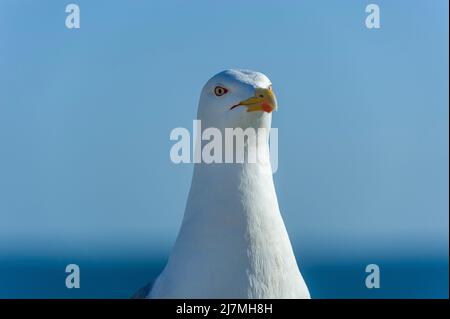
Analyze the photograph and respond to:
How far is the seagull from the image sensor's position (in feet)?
24.0

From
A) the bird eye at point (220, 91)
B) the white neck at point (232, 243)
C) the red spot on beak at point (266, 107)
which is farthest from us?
the bird eye at point (220, 91)

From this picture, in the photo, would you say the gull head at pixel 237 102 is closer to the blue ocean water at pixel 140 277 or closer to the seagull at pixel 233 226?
the seagull at pixel 233 226

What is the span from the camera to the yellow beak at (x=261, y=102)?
757 cm

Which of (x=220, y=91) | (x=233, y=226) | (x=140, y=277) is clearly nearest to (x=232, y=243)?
(x=233, y=226)

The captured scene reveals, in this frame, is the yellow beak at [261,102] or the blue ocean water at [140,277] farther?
the blue ocean water at [140,277]

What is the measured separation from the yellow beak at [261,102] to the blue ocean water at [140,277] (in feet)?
16.4

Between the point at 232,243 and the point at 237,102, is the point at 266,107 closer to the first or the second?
the point at 237,102

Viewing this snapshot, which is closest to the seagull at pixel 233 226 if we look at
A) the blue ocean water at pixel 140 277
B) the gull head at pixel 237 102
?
the gull head at pixel 237 102

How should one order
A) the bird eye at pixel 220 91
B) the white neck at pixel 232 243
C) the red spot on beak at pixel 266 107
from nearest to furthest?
the white neck at pixel 232 243, the red spot on beak at pixel 266 107, the bird eye at pixel 220 91

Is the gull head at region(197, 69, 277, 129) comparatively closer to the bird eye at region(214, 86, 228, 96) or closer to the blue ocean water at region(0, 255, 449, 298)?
the bird eye at region(214, 86, 228, 96)

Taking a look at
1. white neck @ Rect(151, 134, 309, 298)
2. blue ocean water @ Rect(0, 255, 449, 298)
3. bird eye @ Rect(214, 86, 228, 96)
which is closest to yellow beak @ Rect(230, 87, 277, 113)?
bird eye @ Rect(214, 86, 228, 96)

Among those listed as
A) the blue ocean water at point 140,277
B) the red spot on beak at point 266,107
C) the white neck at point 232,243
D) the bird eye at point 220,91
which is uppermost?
the blue ocean water at point 140,277

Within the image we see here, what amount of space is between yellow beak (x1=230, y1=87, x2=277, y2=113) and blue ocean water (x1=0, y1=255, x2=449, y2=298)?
5.01 metres

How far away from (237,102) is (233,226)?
2.61ft
